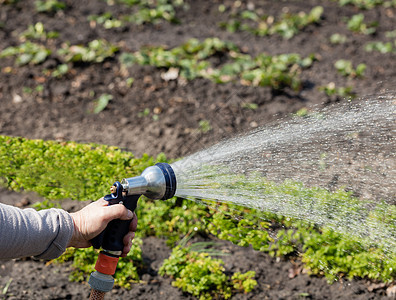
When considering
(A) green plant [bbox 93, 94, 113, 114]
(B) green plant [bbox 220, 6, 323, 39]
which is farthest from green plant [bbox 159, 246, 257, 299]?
(B) green plant [bbox 220, 6, 323, 39]

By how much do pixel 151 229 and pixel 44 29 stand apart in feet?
11.1

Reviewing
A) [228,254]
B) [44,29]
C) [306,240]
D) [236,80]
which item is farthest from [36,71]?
[306,240]

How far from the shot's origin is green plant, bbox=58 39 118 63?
5.23 m

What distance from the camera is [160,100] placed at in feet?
15.5

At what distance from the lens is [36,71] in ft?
16.9

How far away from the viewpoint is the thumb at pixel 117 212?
192 cm

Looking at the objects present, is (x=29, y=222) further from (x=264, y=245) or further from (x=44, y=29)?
(x=44, y=29)

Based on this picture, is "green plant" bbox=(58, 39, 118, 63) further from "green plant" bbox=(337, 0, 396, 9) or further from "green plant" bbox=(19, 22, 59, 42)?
"green plant" bbox=(337, 0, 396, 9)

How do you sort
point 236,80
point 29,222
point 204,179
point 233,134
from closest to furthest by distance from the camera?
point 29,222, point 204,179, point 233,134, point 236,80

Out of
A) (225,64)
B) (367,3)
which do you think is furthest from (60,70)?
(367,3)

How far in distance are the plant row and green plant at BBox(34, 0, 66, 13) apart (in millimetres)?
2850

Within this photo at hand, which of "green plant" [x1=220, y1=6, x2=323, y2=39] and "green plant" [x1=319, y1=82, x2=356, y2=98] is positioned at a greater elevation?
"green plant" [x1=220, y1=6, x2=323, y2=39]

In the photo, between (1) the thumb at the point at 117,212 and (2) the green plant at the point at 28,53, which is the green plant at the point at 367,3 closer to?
(2) the green plant at the point at 28,53

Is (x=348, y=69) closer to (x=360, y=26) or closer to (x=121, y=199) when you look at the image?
(x=360, y=26)
